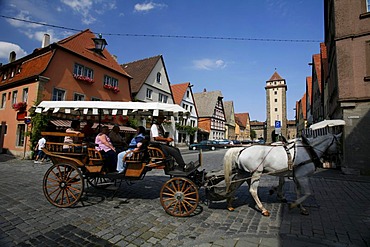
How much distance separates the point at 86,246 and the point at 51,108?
3577 mm

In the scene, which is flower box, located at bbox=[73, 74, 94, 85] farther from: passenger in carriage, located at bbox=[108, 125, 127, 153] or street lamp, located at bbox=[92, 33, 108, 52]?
passenger in carriage, located at bbox=[108, 125, 127, 153]

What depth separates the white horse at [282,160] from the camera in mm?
4312

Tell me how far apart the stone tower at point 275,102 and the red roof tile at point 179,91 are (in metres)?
31.8

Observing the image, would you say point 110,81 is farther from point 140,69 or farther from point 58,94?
point 140,69

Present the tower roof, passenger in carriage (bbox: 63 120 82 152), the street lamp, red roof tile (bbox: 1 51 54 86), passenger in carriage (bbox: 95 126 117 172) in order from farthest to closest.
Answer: the tower roof < the street lamp < red roof tile (bbox: 1 51 54 86) < passenger in carriage (bbox: 95 126 117 172) < passenger in carriage (bbox: 63 120 82 152)

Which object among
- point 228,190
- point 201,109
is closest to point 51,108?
point 228,190

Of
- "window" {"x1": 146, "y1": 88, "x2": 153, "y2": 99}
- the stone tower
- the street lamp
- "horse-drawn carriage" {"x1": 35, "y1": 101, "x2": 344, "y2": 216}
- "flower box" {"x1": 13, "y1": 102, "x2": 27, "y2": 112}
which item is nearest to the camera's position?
"horse-drawn carriage" {"x1": 35, "y1": 101, "x2": 344, "y2": 216}

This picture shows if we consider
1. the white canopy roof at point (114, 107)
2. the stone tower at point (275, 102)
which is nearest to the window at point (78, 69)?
the white canopy roof at point (114, 107)

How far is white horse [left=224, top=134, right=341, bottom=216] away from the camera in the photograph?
4312 mm

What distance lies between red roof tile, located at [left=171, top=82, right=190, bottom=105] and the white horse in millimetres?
27345

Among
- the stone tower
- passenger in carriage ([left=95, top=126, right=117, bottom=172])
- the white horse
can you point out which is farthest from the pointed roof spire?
passenger in carriage ([left=95, top=126, right=117, bottom=172])

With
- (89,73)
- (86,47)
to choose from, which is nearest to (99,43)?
(86,47)

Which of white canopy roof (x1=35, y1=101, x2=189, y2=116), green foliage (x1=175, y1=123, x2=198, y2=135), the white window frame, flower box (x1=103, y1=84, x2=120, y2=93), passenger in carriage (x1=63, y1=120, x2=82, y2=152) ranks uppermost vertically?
the white window frame

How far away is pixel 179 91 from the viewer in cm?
3350
